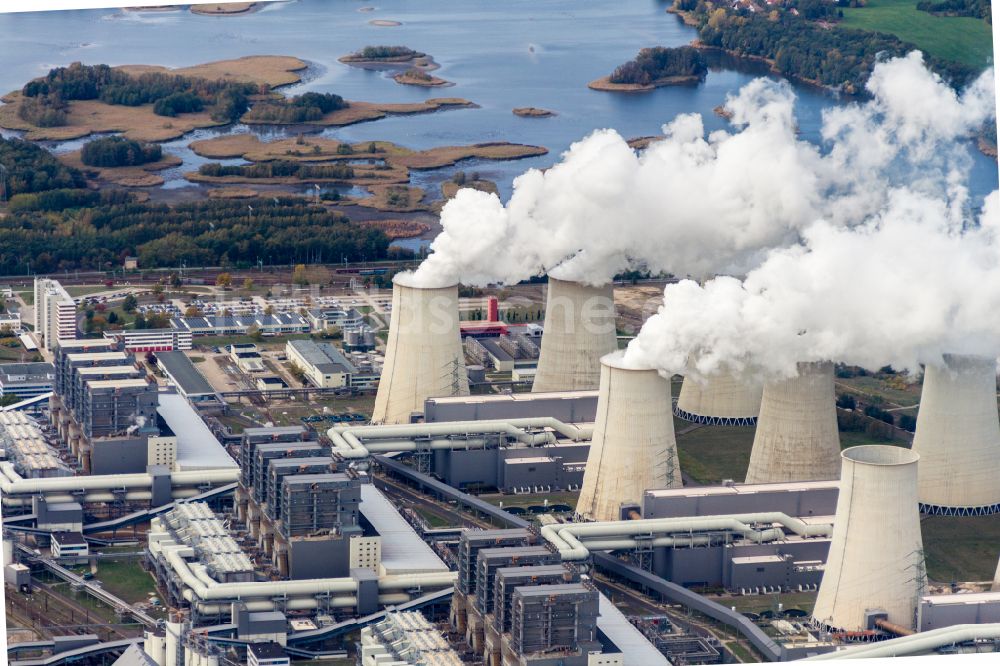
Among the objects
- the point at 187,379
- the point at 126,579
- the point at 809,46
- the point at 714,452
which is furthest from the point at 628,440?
the point at 809,46

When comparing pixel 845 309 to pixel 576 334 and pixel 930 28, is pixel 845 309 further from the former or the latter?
pixel 930 28

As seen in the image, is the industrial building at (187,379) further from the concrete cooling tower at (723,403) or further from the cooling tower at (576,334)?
the concrete cooling tower at (723,403)

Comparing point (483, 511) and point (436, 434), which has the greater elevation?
point (436, 434)

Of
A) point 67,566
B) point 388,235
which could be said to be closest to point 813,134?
point 388,235

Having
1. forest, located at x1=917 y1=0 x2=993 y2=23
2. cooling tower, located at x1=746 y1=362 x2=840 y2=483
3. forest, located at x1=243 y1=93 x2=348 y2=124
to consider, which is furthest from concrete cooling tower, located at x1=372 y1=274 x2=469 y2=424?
forest, located at x1=243 y1=93 x2=348 y2=124

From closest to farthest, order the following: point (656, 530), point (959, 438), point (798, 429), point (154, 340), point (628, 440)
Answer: point (656, 530) → point (628, 440) → point (959, 438) → point (798, 429) → point (154, 340)

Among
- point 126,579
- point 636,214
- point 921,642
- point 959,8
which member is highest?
point 959,8

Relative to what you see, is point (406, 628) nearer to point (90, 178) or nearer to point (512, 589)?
point (512, 589)

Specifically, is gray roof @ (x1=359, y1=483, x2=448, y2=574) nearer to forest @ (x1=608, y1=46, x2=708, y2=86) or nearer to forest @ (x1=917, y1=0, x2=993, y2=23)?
forest @ (x1=917, y1=0, x2=993, y2=23)
